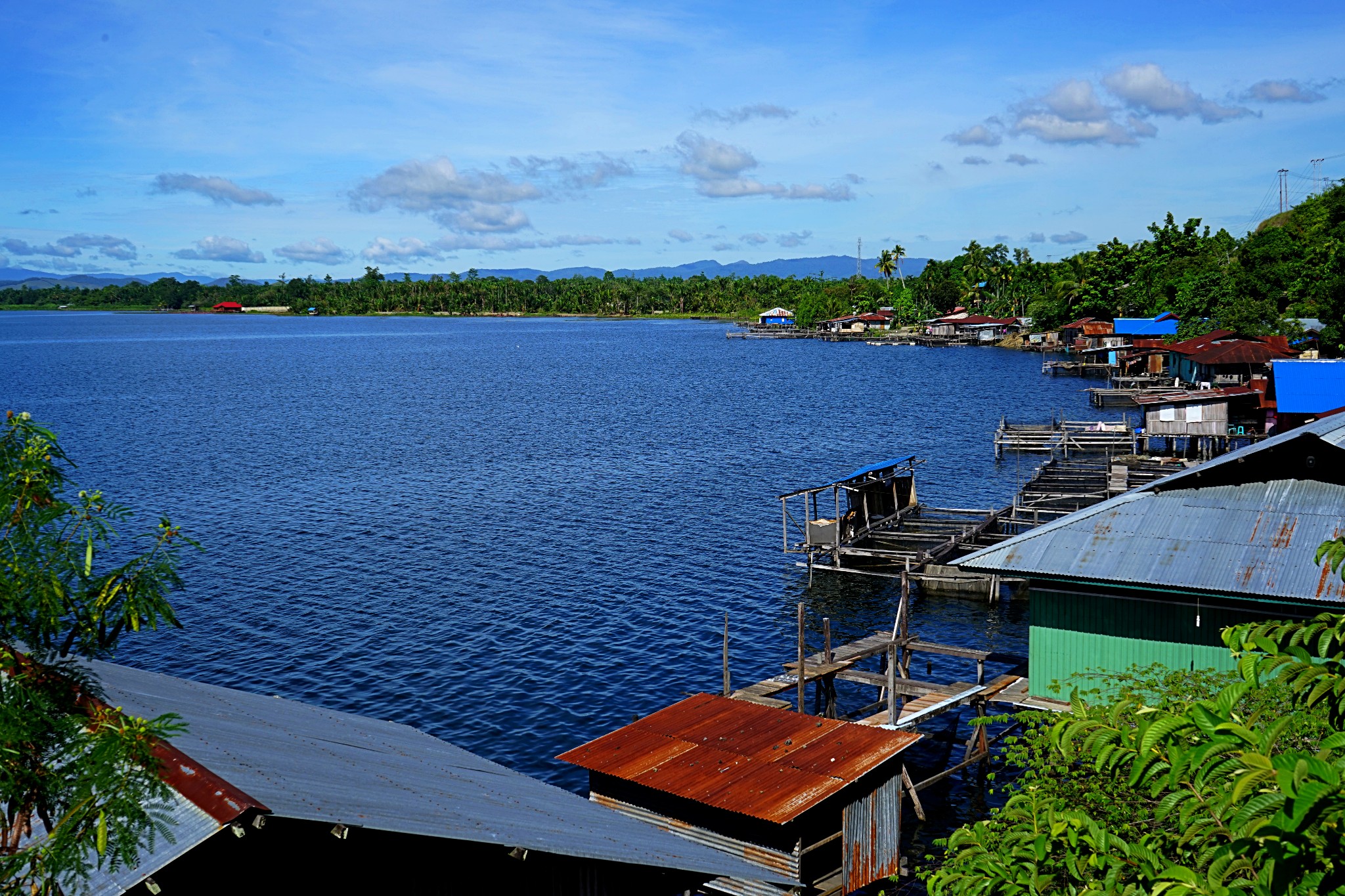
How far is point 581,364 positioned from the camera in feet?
536

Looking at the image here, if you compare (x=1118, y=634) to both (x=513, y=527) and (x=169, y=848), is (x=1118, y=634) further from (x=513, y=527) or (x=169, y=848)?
(x=513, y=527)

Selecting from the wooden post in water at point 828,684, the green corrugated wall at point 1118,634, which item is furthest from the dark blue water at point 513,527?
the green corrugated wall at point 1118,634

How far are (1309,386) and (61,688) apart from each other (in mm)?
63587

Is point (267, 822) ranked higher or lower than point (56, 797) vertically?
lower

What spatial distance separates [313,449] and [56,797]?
246ft

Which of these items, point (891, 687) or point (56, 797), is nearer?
point (56, 797)

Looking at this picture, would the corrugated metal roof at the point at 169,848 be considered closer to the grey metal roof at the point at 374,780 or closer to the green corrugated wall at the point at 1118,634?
the grey metal roof at the point at 374,780

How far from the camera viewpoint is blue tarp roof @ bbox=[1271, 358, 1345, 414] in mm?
54250

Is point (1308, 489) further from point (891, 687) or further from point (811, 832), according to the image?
point (811, 832)

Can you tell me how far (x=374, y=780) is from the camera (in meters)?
11.0

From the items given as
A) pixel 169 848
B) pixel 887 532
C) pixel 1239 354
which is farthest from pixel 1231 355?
pixel 169 848

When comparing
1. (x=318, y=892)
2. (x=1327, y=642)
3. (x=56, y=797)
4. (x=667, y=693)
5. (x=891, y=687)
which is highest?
(x=1327, y=642)

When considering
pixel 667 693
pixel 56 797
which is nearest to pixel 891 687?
pixel 667 693

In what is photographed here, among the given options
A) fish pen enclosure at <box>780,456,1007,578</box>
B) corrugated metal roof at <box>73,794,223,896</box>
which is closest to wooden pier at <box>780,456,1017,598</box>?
fish pen enclosure at <box>780,456,1007,578</box>
